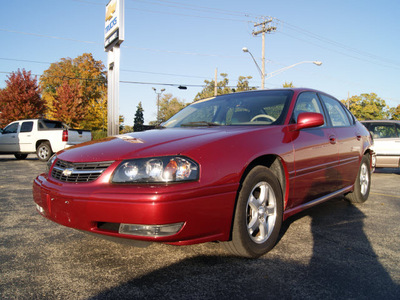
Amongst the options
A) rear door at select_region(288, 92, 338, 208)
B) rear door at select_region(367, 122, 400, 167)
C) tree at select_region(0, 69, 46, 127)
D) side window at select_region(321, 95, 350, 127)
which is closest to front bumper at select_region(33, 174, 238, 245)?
rear door at select_region(288, 92, 338, 208)

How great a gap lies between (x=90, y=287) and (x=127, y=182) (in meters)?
0.69

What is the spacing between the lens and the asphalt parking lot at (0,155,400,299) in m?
2.02

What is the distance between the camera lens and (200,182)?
2189 millimetres

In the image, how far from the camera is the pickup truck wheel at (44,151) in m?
13.0

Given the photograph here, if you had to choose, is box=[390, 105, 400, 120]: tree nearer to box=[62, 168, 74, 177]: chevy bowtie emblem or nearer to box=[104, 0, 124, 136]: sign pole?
box=[104, 0, 124, 136]: sign pole

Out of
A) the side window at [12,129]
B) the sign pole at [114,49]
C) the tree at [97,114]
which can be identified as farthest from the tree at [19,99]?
the sign pole at [114,49]

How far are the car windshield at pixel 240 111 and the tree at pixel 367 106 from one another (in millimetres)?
62453

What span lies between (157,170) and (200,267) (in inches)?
31.3

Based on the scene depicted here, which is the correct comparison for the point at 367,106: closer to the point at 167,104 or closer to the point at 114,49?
the point at 167,104

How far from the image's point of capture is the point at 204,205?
2.20 metres

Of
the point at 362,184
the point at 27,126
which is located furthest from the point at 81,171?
the point at 27,126

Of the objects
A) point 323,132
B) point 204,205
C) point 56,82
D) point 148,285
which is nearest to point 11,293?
point 148,285

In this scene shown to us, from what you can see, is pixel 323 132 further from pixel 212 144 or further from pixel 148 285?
pixel 148 285

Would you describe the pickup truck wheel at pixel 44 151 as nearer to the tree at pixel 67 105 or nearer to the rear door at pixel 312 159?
the rear door at pixel 312 159
